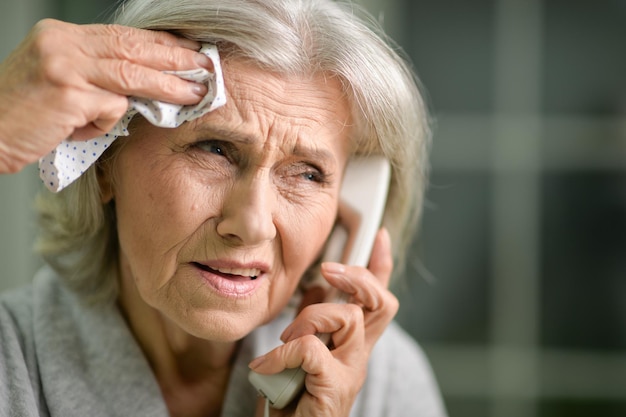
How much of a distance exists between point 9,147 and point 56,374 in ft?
1.54

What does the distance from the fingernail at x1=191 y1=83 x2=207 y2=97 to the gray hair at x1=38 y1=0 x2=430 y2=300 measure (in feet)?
0.30

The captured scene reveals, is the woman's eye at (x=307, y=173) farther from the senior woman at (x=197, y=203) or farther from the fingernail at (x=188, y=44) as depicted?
the fingernail at (x=188, y=44)

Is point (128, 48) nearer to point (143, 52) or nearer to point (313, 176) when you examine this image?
point (143, 52)

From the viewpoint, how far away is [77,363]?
4.16 ft

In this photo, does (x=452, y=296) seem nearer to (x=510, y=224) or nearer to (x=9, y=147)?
(x=510, y=224)

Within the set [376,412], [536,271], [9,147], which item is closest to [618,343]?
[536,271]

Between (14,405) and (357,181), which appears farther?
(357,181)

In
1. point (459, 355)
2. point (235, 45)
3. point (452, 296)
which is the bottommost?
point (459, 355)

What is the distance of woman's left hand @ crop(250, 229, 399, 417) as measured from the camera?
120 cm

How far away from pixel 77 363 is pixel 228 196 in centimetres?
44

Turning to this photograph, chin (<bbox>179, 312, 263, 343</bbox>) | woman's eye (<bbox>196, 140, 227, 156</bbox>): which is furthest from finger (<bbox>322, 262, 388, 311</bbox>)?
woman's eye (<bbox>196, 140, 227, 156</bbox>)

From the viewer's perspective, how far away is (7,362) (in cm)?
121

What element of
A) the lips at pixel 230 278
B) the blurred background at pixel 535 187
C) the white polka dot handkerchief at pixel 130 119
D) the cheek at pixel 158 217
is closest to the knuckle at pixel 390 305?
the lips at pixel 230 278

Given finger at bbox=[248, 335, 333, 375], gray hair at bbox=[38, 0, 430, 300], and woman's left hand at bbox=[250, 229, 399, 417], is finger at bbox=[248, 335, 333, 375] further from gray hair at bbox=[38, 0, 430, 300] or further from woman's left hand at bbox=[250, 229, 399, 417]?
gray hair at bbox=[38, 0, 430, 300]
